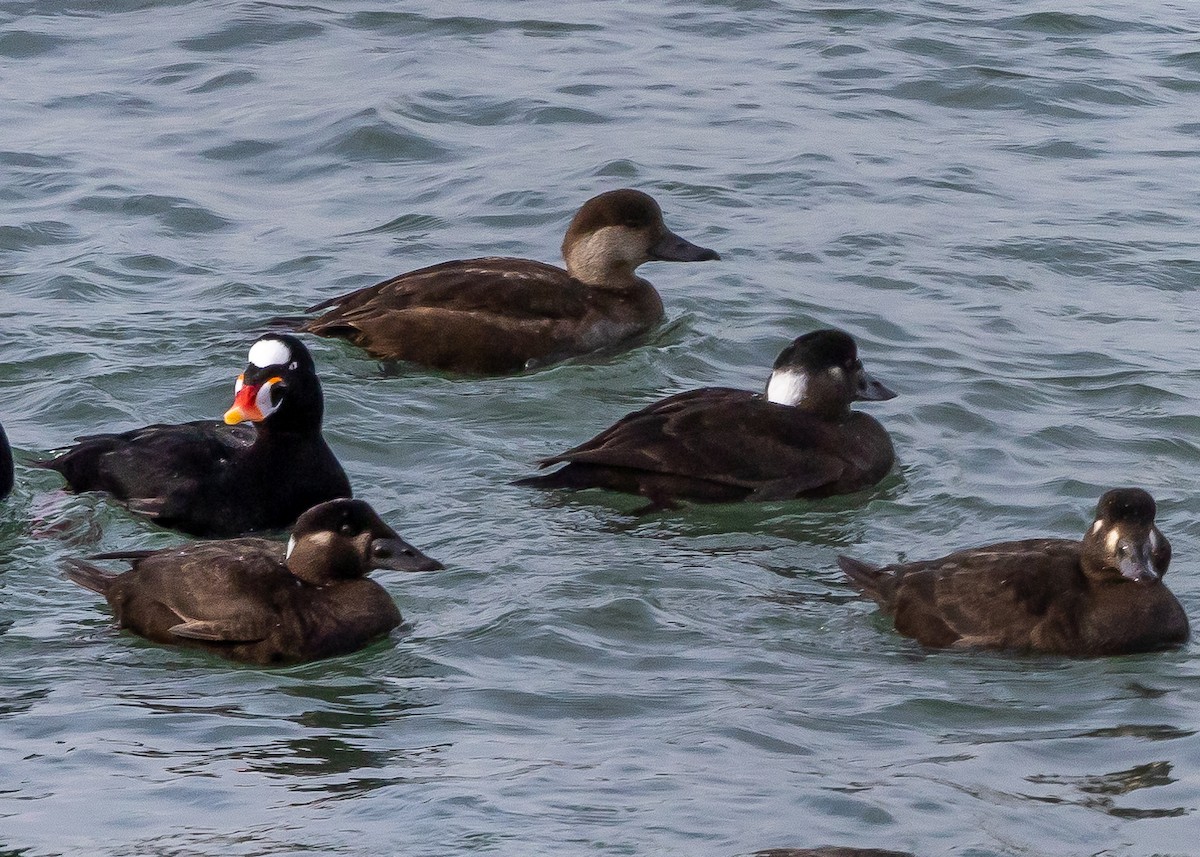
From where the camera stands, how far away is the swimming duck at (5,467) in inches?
372

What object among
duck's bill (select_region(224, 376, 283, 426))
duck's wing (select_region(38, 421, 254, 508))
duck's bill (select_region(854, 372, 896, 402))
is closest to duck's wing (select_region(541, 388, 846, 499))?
duck's bill (select_region(854, 372, 896, 402))

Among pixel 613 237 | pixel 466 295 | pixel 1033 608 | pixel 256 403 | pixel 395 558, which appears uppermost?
pixel 613 237

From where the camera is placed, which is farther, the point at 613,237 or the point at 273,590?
the point at 613,237

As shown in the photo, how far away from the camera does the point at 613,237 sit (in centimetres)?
1183

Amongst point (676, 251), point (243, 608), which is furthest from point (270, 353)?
point (676, 251)

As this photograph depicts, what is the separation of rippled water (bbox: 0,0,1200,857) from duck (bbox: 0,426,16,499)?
183mm

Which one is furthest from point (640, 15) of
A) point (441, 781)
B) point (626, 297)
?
point (441, 781)

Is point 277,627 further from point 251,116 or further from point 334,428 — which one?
point 251,116

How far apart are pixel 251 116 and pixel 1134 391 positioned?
7.37 m

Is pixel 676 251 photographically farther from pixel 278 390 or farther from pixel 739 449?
pixel 278 390

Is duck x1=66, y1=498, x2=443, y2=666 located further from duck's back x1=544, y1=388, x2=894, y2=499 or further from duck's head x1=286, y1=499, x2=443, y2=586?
duck's back x1=544, y1=388, x2=894, y2=499

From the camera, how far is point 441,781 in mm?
6551

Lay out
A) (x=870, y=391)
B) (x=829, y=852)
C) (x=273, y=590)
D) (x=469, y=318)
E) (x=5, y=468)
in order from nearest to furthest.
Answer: (x=829, y=852), (x=273, y=590), (x=5, y=468), (x=870, y=391), (x=469, y=318)

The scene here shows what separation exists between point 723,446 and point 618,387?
67.1 inches
